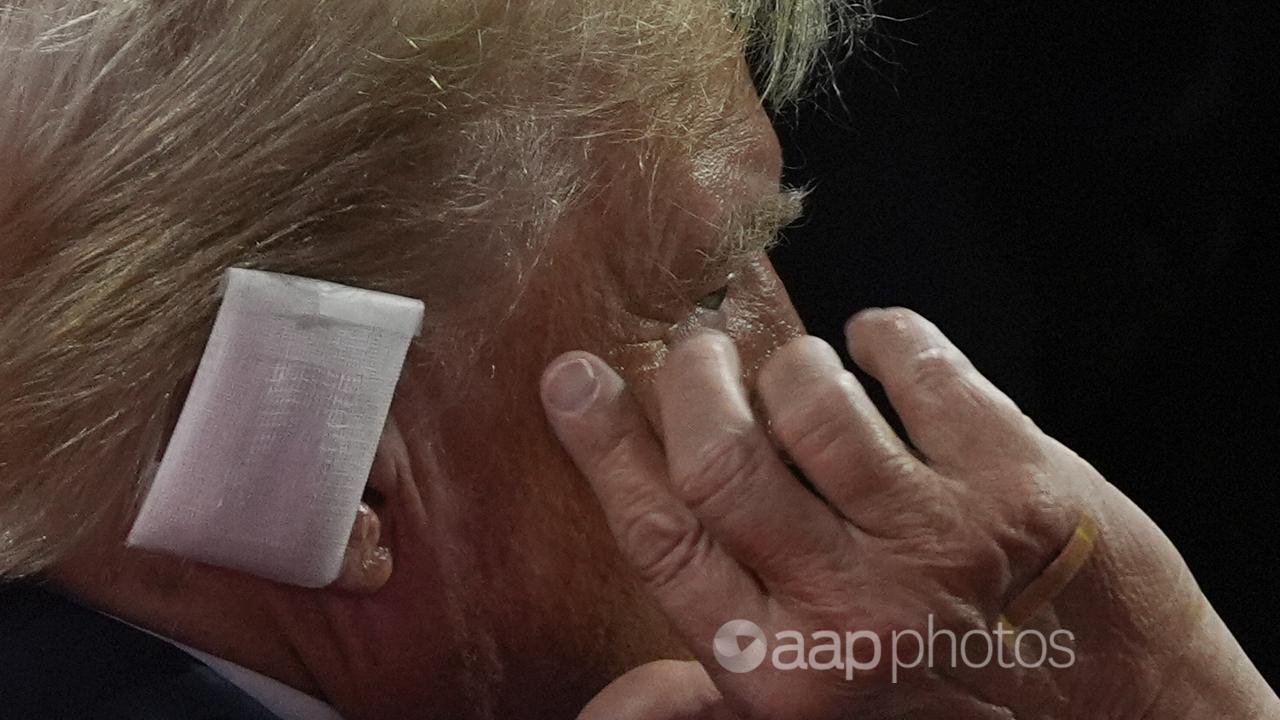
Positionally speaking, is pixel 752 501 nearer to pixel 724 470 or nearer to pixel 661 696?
pixel 724 470

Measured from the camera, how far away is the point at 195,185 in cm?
67

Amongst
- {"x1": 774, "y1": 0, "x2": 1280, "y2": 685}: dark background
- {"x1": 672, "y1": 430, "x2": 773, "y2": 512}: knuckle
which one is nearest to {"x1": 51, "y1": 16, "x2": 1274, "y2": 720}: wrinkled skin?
{"x1": 672, "y1": 430, "x2": 773, "y2": 512}: knuckle

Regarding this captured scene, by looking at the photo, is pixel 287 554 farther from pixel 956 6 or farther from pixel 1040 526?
pixel 956 6

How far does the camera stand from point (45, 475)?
678 millimetres

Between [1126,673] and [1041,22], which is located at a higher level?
[1041,22]

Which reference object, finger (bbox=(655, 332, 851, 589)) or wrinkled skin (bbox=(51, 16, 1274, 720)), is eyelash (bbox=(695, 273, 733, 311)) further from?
finger (bbox=(655, 332, 851, 589))

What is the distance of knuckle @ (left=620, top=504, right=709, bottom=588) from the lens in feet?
2.10

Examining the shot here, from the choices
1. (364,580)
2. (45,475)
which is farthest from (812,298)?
(45,475)

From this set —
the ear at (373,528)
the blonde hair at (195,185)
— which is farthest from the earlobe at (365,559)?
the blonde hair at (195,185)

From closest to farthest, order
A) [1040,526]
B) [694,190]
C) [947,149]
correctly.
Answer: [1040,526], [694,190], [947,149]

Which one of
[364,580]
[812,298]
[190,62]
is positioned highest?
[190,62]

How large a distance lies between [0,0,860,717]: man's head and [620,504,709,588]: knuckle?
0.07m

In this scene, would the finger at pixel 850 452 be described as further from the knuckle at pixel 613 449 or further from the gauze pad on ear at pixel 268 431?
the gauze pad on ear at pixel 268 431

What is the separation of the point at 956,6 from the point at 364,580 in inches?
24.8
